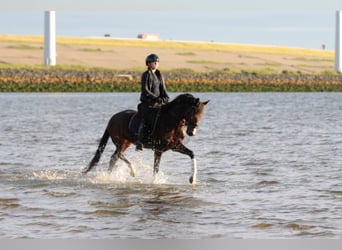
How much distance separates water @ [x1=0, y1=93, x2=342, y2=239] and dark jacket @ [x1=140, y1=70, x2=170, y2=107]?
1.56 metres

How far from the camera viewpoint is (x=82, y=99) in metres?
61.3

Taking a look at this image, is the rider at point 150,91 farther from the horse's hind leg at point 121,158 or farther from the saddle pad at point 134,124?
the horse's hind leg at point 121,158

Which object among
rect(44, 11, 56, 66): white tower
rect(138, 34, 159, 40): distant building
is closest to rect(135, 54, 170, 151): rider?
rect(44, 11, 56, 66): white tower

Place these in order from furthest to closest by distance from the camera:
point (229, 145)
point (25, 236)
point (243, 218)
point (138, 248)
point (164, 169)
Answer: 1. point (229, 145)
2. point (164, 169)
3. point (243, 218)
4. point (25, 236)
5. point (138, 248)

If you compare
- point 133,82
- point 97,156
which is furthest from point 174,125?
point 133,82

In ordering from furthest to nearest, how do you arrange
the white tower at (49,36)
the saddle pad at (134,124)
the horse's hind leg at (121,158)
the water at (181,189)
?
the white tower at (49,36)
the horse's hind leg at (121,158)
the saddle pad at (134,124)
the water at (181,189)

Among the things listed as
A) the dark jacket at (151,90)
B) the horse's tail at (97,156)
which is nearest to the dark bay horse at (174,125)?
the dark jacket at (151,90)

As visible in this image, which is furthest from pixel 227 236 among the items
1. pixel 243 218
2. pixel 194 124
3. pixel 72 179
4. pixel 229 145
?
pixel 229 145

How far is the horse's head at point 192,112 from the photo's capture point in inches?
633

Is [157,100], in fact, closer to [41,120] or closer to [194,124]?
[194,124]

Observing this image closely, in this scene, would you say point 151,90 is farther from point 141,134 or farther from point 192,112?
point 192,112

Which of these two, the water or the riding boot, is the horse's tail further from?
the riding boot

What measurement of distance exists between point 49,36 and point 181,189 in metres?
80.3

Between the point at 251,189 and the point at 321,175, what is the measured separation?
2.56 metres
